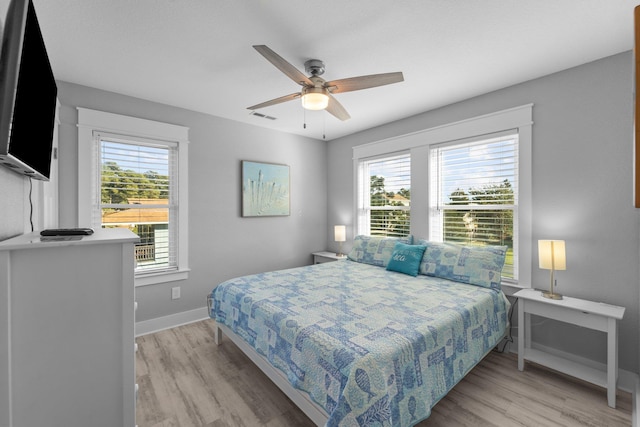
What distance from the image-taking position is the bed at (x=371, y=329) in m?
1.44

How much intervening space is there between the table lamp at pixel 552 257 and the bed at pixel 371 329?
0.34 m

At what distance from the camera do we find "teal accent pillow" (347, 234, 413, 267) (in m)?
3.55

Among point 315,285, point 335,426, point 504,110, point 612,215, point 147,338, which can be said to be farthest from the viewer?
point 147,338

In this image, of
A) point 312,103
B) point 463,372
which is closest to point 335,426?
point 463,372

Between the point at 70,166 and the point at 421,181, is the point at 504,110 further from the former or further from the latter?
the point at 70,166

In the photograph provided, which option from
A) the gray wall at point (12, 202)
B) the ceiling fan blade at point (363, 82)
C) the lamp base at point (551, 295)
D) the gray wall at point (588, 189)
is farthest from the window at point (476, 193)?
the gray wall at point (12, 202)

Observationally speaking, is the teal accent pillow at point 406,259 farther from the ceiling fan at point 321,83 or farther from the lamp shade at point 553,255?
the ceiling fan at point 321,83

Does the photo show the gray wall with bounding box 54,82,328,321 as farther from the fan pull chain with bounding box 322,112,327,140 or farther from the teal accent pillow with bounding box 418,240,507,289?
the teal accent pillow with bounding box 418,240,507,289

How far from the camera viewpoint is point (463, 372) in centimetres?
197

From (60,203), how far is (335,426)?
3227 millimetres

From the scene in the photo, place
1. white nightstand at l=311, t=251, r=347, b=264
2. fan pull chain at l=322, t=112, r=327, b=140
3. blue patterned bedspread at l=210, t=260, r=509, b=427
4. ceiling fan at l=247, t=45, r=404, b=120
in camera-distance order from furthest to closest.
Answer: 1. white nightstand at l=311, t=251, r=347, b=264
2. fan pull chain at l=322, t=112, r=327, b=140
3. ceiling fan at l=247, t=45, r=404, b=120
4. blue patterned bedspread at l=210, t=260, r=509, b=427

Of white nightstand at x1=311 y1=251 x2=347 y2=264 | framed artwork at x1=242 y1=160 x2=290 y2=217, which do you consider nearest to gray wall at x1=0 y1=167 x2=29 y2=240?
framed artwork at x1=242 y1=160 x2=290 y2=217

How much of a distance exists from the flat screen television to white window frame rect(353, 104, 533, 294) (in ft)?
11.5

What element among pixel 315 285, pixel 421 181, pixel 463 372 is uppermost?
pixel 421 181
